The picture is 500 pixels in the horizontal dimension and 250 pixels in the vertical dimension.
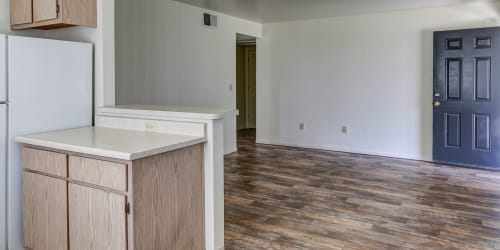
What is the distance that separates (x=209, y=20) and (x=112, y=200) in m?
4.05

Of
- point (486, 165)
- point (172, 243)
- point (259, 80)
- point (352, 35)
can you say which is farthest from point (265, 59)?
point (172, 243)

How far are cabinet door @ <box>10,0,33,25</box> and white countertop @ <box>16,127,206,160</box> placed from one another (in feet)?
2.76

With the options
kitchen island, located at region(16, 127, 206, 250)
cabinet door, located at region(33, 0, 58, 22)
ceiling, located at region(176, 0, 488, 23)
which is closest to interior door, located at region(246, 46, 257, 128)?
ceiling, located at region(176, 0, 488, 23)

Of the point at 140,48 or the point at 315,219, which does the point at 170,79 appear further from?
the point at 315,219

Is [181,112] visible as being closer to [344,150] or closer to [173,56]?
[173,56]

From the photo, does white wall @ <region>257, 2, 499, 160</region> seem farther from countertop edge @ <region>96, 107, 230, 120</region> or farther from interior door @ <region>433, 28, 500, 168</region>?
countertop edge @ <region>96, 107, 230, 120</region>

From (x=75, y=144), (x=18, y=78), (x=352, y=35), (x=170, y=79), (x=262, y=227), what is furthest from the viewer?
(x=352, y=35)

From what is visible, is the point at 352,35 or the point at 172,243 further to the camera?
the point at 352,35

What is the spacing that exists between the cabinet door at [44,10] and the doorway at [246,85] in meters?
6.94

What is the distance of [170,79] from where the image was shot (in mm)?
4910

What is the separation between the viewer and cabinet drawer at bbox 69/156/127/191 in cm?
190

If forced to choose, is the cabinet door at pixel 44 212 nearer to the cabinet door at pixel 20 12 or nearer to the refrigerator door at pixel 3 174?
the refrigerator door at pixel 3 174

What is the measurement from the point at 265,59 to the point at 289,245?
4.73 metres

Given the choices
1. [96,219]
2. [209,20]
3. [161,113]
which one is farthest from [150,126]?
[209,20]
